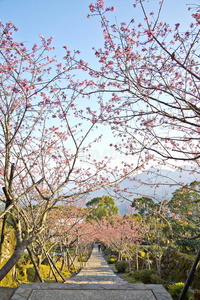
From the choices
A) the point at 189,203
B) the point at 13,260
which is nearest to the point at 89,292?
the point at 13,260

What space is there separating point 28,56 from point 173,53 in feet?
10.4

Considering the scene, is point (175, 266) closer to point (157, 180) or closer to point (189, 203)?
point (157, 180)

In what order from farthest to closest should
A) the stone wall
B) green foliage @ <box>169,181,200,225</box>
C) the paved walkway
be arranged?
1. the stone wall
2. the paved walkway
3. green foliage @ <box>169,181,200,225</box>

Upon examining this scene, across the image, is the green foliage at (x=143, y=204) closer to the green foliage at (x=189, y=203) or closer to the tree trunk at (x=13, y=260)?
the green foliage at (x=189, y=203)

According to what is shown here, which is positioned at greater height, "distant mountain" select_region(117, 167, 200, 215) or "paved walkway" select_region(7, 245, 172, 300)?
"distant mountain" select_region(117, 167, 200, 215)

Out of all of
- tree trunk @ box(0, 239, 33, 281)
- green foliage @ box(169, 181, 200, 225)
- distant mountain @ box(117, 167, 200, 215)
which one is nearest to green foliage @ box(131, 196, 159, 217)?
distant mountain @ box(117, 167, 200, 215)

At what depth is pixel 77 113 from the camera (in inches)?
203

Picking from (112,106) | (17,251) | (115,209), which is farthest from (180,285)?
(115,209)

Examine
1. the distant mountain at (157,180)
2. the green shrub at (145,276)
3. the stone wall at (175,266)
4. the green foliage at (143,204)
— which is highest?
the distant mountain at (157,180)

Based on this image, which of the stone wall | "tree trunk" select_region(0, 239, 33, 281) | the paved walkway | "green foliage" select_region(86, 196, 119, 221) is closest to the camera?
the paved walkway

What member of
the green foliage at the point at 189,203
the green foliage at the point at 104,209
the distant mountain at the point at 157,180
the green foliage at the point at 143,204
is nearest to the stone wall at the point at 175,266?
the green foliage at the point at 189,203

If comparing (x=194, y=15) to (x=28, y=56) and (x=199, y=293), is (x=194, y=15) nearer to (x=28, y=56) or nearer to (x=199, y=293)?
(x=28, y=56)

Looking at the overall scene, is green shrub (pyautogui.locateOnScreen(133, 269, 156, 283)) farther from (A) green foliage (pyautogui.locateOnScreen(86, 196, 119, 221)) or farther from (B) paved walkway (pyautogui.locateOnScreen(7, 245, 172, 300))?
(A) green foliage (pyautogui.locateOnScreen(86, 196, 119, 221))

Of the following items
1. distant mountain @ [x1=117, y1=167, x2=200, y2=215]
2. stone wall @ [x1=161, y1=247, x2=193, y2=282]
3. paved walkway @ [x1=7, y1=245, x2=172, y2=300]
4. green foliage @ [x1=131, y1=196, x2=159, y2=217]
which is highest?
distant mountain @ [x1=117, y1=167, x2=200, y2=215]
